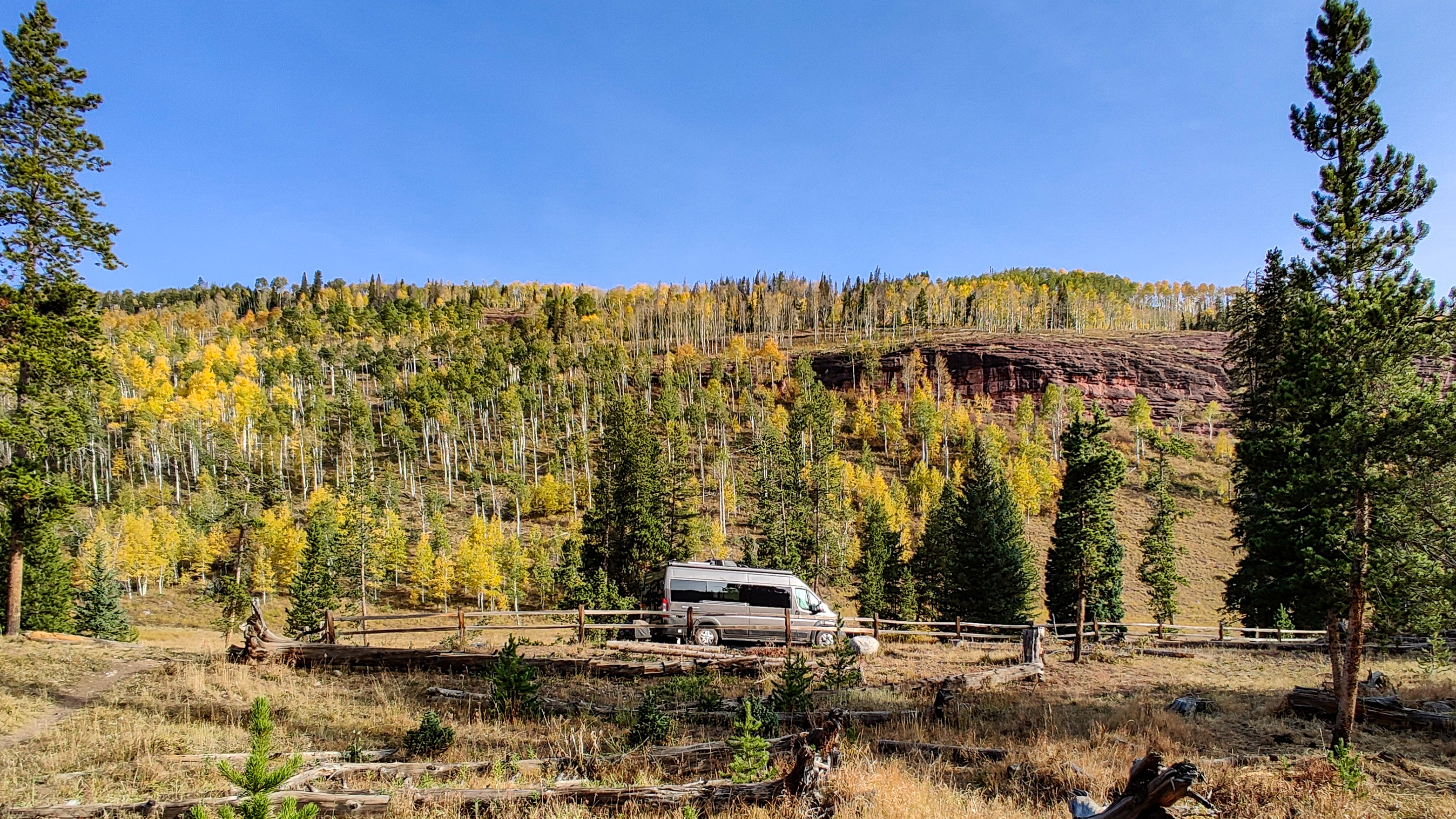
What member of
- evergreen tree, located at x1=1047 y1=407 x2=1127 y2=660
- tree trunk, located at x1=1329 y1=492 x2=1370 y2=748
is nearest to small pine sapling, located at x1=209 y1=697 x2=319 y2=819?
tree trunk, located at x1=1329 y1=492 x2=1370 y2=748

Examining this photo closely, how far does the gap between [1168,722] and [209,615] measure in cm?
6442

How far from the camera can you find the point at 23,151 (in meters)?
17.4

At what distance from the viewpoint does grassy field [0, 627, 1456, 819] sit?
736cm

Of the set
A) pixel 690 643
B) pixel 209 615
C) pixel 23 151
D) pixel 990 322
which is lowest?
pixel 209 615

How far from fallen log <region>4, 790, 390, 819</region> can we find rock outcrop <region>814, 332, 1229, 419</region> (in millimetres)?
112975

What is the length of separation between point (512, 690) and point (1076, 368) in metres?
121

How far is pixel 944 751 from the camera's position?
9.54 m

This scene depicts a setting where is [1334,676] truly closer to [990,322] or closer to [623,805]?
[623,805]

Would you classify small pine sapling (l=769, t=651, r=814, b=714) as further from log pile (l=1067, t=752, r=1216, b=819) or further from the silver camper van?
the silver camper van

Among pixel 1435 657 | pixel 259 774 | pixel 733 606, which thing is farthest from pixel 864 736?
pixel 1435 657

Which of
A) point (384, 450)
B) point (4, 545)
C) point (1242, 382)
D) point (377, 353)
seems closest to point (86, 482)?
point (384, 450)

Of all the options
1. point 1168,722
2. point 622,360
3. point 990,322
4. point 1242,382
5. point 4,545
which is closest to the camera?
point 1168,722

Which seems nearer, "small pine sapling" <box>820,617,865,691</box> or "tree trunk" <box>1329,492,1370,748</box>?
"tree trunk" <box>1329,492,1370,748</box>

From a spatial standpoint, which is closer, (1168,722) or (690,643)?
(1168,722)
